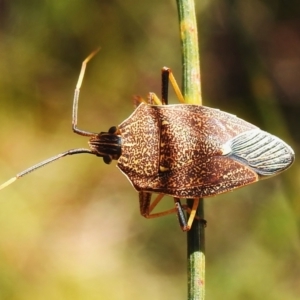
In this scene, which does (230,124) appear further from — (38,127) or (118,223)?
(38,127)

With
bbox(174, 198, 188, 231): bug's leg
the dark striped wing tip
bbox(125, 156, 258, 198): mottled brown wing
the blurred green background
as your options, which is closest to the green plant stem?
bbox(174, 198, 188, 231): bug's leg

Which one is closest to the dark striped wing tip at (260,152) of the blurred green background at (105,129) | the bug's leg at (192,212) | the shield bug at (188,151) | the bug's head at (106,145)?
the shield bug at (188,151)

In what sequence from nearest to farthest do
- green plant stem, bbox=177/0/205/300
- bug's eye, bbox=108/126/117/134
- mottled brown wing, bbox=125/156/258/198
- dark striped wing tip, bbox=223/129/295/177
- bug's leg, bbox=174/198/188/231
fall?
green plant stem, bbox=177/0/205/300 < bug's leg, bbox=174/198/188/231 < mottled brown wing, bbox=125/156/258/198 < dark striped wing tip, bbox=223/129/295/177 < bug's eye, bbox=108/126/117/134

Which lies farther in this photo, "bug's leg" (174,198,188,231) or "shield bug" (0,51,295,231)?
"shield bug" (0,51,295,231)

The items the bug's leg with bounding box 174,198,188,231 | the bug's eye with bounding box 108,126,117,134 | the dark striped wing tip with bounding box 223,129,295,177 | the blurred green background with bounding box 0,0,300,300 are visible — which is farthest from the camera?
the blurred green background with bounding box 0,0,300,300

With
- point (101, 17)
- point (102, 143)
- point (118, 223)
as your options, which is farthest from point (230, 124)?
point (101, 17)

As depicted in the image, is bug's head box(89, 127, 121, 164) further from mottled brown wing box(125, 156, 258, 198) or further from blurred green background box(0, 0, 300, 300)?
blurred green background box(0, 0, 300, 300)

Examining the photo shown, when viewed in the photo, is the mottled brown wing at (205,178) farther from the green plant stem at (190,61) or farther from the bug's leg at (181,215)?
the green plant stem at (190,61)
